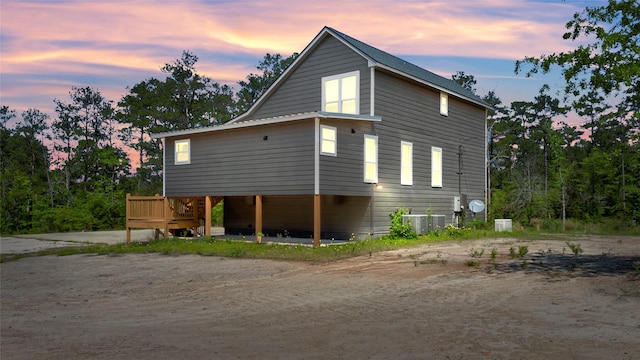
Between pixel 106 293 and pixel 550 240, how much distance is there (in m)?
17.4

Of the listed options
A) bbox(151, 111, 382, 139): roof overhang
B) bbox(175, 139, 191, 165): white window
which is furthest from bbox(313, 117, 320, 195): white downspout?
bbox(175, 139, 191, 165): white window

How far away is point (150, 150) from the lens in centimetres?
4819

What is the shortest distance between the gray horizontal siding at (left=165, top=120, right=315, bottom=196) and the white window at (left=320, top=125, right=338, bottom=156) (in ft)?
1.18

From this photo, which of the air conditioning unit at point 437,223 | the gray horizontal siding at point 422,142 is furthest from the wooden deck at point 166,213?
the air conditioning unit at point 437,223

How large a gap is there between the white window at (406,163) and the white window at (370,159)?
6.68ft

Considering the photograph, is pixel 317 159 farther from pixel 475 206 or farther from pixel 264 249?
pixel 475 206

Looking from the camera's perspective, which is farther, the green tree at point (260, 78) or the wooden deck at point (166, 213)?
the green tree at point (260, 78)

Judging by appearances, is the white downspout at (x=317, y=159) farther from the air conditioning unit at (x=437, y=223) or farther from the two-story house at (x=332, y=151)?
the air conditioning unit at (x=437, y=223)

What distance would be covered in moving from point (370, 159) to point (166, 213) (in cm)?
876

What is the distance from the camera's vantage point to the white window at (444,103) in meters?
25.0

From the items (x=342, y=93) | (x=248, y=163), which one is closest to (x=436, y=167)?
(x=342, y=93)

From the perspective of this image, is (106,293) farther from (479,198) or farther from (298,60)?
(479,198)

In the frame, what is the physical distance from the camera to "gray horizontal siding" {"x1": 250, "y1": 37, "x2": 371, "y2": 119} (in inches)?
821

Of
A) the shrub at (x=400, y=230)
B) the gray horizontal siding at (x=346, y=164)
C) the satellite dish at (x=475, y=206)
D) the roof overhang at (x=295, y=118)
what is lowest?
the shrub at (x=400, y=230)
